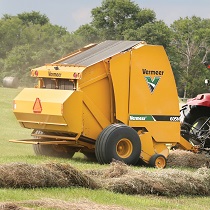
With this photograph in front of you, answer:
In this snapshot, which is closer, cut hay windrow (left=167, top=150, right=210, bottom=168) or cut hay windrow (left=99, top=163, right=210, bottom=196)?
cut hay windrow (left=99, top=163, right=210, bottom=196)

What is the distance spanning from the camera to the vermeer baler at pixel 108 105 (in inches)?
597

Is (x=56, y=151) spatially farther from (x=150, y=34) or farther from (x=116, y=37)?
(x=116, y=37)

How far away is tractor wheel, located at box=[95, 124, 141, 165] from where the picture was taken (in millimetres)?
15133

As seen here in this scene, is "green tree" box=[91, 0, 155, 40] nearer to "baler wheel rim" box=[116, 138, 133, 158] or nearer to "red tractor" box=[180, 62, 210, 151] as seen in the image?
"red tractor" box=[180, 62, 210, 151]

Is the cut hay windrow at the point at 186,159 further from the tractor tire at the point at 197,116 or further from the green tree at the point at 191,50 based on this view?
the green tree at the point at 191,50

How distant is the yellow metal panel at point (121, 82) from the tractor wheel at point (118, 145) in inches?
14.7

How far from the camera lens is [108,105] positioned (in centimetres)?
1572

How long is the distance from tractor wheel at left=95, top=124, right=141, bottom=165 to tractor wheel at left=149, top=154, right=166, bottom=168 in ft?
1.20

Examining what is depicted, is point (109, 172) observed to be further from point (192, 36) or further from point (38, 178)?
point (192, 36)

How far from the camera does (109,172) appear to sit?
12219 millimetres

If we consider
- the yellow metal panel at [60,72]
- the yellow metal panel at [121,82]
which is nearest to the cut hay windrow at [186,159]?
the yellow metal panel at [121,82]

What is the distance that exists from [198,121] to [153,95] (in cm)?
220

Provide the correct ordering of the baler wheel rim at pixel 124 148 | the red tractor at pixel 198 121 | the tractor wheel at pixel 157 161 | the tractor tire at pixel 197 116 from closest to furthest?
the baler wheel rim at pixel 124 148, the tractor wheel at pixel 157 161, the red tractor at pixel 198 121, the tractor tire at pixel 197 116

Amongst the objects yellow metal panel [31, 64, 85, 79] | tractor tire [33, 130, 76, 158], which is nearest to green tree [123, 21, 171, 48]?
tractor tire [33, 130, 76, 158]
